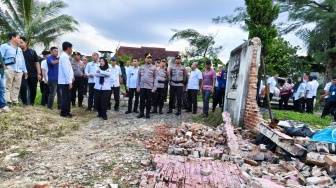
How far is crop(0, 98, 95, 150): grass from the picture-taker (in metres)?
4.59

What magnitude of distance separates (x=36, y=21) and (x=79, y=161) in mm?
12938

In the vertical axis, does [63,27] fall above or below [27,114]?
above

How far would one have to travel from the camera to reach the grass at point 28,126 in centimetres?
459

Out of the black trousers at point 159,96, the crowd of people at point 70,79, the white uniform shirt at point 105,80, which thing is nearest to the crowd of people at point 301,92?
the crowd of people at point 70,79

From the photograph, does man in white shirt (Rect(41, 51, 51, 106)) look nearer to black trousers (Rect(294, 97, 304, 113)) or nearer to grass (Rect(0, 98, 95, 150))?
grass (Rect(0, 98, 95, 150))

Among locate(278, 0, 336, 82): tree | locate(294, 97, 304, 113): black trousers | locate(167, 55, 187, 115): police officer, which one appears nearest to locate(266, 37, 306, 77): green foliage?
locate(278, 0, 336, 82): tree

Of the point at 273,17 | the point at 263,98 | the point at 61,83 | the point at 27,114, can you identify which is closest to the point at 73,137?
the point at 27,114

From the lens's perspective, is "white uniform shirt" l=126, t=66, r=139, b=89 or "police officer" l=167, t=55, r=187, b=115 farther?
"white uniform shirt" l=126, t=66, r=139, b=89

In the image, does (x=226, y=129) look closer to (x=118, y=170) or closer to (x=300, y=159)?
(x=300, y=159)

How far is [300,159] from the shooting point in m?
4.39

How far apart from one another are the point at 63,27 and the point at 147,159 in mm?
14006

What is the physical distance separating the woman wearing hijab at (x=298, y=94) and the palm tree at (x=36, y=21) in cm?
1216

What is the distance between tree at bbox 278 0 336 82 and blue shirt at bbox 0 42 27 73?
588 inches

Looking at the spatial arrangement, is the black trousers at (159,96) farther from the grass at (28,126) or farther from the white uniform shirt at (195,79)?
the grass at (28,126)
